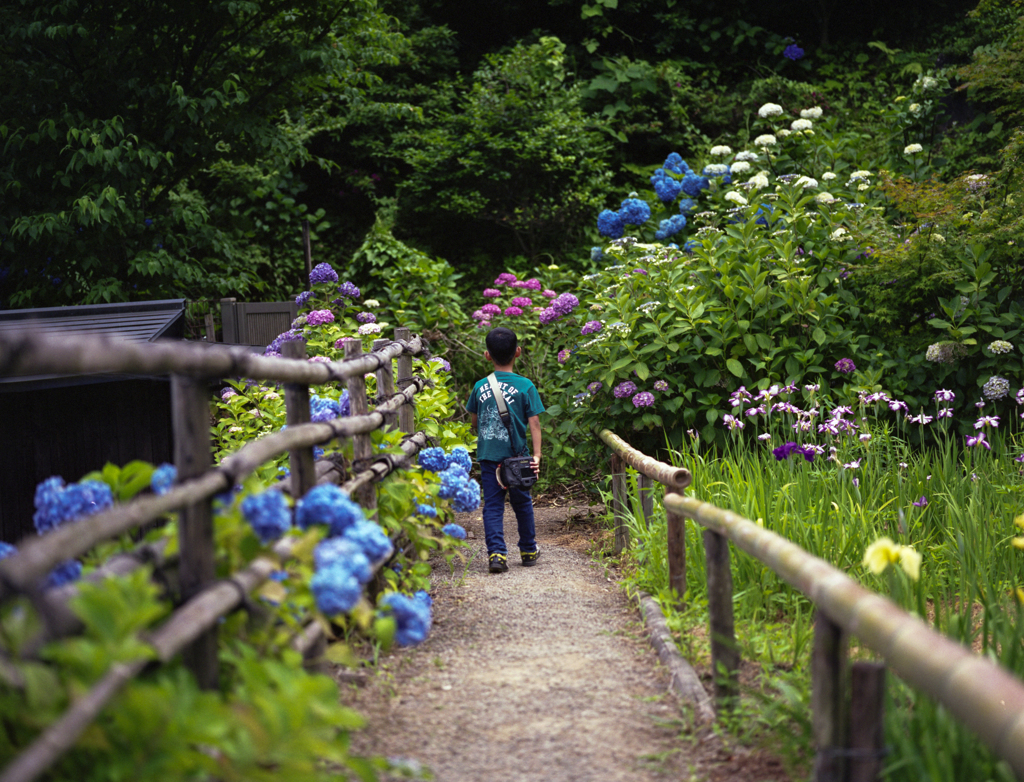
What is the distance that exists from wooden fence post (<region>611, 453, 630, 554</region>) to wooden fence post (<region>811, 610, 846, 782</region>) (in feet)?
9.26

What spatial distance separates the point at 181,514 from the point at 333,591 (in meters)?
0.36

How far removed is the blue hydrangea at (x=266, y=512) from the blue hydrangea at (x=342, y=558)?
0.35ft

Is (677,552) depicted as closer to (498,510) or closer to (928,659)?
(498,510)

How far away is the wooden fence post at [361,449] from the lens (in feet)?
10.6

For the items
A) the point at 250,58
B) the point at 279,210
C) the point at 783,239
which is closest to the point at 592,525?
the point at 783,239

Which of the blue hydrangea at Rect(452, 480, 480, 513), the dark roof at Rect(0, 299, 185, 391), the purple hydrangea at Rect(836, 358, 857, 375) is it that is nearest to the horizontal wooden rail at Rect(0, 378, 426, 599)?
the blue hydrangea at Rect(452, 480, 480, 513)

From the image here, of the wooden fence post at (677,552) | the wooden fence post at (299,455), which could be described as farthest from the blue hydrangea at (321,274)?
the wooden fence post at (299,455)

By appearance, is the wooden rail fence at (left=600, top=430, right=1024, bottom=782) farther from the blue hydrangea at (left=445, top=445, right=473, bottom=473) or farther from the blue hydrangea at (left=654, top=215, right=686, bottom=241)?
the blue hydrangea at (left=654, top=215, right=686, bottom=241)

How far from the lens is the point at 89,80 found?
297 inches

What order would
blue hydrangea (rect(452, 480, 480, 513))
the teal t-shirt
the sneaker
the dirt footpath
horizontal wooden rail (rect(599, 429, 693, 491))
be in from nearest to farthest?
the dirt footpath < horizontal wooden rail (rect(599, 429, 693, 491)) < blue hydrangea (rect(452, 480, 480, 513)) < the sneaker < the teal t-shirt

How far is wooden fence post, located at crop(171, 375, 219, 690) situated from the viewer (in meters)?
1.79

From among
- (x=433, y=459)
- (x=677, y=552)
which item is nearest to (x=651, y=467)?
(x=677, y=552)

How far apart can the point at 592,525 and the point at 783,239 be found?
240cm

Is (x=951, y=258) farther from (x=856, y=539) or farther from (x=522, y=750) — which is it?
(x=522, y=750)
